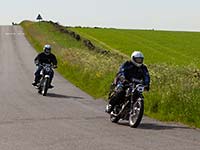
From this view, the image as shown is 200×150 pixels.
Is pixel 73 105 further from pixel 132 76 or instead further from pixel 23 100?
pixel 132 76

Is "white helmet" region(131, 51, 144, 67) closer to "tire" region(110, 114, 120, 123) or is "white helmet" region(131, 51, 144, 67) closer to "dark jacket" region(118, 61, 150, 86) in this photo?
"dark jacket" region(118, 61, 150, 86)

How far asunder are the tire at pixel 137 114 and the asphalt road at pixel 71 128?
0.55 feet

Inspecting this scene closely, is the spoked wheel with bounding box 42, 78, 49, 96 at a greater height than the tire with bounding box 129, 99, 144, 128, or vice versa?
the tire with bounding box 129, 99, 144, 128

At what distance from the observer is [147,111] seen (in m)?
16.4

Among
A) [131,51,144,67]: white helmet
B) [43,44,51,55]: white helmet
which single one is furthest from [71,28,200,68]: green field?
[131,51,144,67]: white helmet

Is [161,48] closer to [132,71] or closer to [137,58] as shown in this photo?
[132,71]

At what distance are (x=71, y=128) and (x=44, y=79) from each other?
30.5 feet

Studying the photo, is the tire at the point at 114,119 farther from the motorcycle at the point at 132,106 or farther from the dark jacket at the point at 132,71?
the dark jacket at the point at 132,71

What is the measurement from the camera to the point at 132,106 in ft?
45.6

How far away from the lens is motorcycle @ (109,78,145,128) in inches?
530

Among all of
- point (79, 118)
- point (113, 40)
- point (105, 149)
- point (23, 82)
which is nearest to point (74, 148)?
point (105, 149)

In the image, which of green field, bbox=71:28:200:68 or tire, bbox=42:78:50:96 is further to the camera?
green field, bbox=71:28:200:68

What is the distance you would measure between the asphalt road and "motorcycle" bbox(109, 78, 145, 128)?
0.18m

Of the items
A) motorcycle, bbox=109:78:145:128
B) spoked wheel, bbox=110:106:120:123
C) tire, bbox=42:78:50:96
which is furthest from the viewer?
tire, bbox=42:78:50:96
